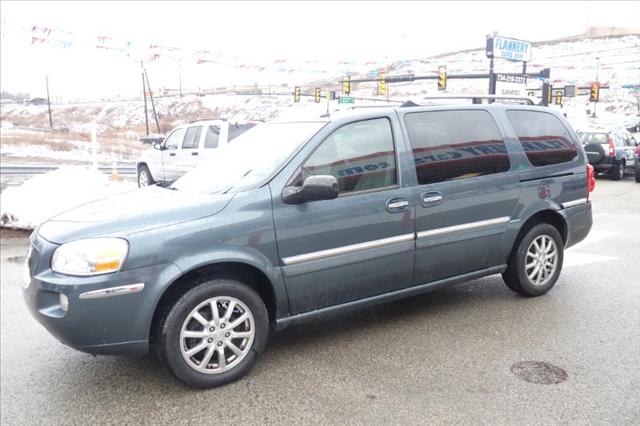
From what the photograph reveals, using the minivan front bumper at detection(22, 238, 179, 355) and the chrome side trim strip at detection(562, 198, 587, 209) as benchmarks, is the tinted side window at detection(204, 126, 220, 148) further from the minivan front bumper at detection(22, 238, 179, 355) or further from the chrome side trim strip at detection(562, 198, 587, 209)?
the minivan front bumper at detection(22, 238, 179, 355)

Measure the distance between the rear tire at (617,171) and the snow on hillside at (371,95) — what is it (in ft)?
18.0

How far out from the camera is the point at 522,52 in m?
24.9

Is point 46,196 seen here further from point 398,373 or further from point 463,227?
point 398,373

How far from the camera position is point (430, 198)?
4195mm

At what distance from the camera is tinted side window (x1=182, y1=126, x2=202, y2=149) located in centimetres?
1268

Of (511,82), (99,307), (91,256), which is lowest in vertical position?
(99,307)

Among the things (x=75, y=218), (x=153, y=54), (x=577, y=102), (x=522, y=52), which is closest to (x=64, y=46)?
(x=153, y=54)

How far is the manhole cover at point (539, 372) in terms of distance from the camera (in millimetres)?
3459

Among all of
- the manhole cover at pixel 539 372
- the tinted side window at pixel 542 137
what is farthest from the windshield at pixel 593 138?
the manhole cover at pixel 539 372

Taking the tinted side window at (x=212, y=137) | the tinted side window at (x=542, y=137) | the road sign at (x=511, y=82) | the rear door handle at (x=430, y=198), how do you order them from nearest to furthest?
the rear door handle at (x=430, y=198), the tinted side window at (x=542, y=137), the tinted side window at (x=212, y=137), the road sign at (x=511, y=82)

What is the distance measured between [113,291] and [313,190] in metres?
1.35

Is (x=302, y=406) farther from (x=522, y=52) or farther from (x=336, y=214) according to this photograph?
(x=522, y=52)

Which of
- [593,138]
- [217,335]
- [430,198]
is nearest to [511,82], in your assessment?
[593,138]

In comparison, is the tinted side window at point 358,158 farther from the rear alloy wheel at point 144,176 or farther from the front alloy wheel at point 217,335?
the rear alloy wheel at point 144,176
